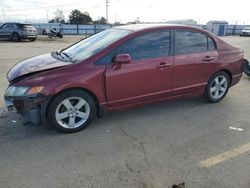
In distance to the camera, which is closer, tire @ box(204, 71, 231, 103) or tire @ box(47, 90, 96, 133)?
tire @ box(47, 90, 96, 133)

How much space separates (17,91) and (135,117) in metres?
1.99

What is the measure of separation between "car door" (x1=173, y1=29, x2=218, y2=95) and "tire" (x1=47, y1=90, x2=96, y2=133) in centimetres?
167

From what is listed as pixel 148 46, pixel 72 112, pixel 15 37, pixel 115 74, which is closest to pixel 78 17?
pixel 15 37

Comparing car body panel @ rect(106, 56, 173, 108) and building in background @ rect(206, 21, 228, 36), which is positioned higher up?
car body panel @ rect(106, 56, 173, 108)

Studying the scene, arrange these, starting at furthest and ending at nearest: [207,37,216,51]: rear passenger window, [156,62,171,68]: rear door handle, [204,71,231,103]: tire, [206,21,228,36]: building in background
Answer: [206,21,228,36]: building in background < [204,71,231,103]: tire < [207,37,216,51]: rear passenger window < [156,62,171,68]: rear door handle

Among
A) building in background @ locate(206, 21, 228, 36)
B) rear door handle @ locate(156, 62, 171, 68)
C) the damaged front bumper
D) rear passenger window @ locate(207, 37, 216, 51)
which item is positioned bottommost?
building in background @ locate(206, 21, 228, 36)

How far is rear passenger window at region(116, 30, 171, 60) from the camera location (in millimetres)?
4195

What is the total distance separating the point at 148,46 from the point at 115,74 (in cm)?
79

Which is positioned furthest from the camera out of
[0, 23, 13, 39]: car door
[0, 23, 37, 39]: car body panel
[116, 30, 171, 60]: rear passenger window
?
[0, 23, 13, 39]: car door

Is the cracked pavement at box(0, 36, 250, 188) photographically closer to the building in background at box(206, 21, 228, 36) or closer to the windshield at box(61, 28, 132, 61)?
the windshield at box(61, 28, 132, 61)

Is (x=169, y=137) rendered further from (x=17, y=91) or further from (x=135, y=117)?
(x=17, y=91)

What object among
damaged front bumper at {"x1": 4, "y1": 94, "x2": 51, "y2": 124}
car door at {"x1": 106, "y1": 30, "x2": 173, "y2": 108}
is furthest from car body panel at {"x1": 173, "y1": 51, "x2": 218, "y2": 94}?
damaged front bumper at {"x1": 4, "y1": 94, "x2": 51, "y2": 124}

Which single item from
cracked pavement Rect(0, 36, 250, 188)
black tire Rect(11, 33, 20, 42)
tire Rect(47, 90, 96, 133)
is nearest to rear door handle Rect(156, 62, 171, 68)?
cracked pavement Rect(0, 36, 250, 188)

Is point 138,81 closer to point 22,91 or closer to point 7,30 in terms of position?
point 22,91
